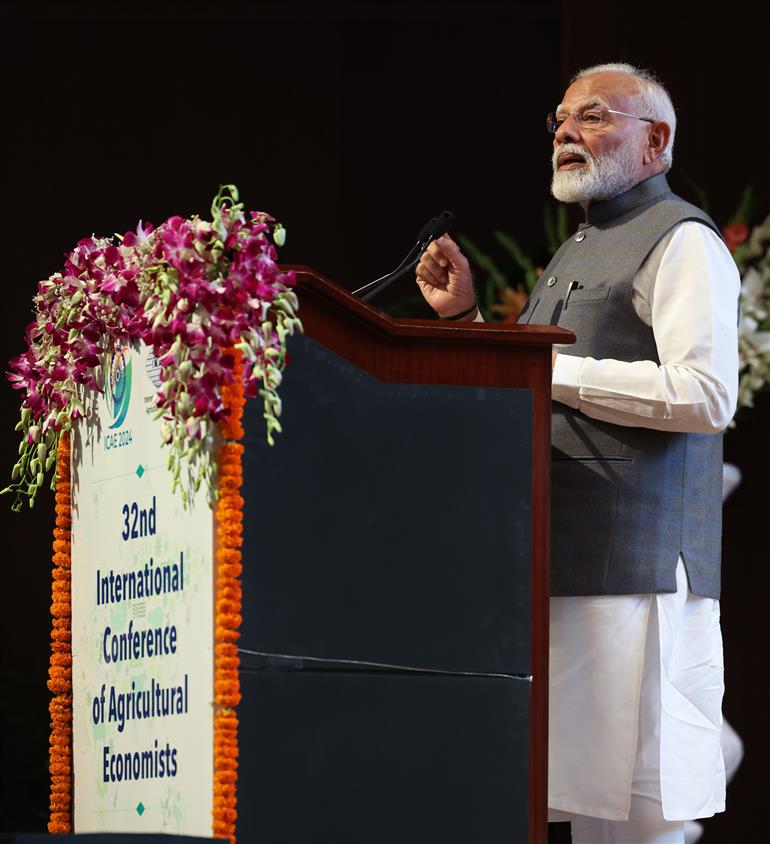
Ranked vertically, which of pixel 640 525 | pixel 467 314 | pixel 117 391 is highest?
pixel 467 314

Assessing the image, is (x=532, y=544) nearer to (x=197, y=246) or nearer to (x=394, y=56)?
(x=197, y=246)

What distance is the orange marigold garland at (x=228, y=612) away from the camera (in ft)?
6.89

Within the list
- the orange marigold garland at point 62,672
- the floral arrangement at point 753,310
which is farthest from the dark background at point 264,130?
the orange marigold garland at point 62,672

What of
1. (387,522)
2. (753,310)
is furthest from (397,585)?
(753,310)

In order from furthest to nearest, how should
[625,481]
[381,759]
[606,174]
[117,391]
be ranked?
[606,174], [625,481], [117,391], [381,759]

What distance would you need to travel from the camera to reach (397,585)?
228cm

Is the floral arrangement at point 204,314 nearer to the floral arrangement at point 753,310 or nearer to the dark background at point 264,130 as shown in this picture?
the floral arrangement at point 753,310

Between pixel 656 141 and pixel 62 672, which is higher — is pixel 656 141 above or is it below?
above

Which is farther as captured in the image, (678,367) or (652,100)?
(652,100)

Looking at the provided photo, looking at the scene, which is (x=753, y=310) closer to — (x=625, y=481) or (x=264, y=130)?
(x=625, y=481)

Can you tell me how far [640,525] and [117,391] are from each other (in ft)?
2.92

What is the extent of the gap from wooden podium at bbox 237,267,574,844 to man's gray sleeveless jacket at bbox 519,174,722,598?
1.34ft

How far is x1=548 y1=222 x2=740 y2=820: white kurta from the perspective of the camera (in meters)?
2.69

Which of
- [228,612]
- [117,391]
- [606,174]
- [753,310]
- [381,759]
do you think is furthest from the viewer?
[753,310]
